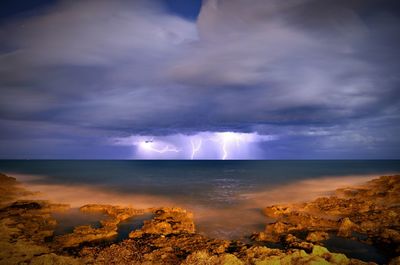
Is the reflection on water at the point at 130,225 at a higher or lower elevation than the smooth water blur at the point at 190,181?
higher

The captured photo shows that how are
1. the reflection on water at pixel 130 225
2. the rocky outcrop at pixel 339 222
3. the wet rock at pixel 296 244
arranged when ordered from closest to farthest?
the wet rock at pixel 296 244 < the rocky outcrop at pixel 339 222 < the reflection on water at pixel 130 225

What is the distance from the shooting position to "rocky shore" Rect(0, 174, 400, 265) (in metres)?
12.9

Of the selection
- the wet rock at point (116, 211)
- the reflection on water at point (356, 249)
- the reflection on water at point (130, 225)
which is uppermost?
the reflection on water at point (356, 249)

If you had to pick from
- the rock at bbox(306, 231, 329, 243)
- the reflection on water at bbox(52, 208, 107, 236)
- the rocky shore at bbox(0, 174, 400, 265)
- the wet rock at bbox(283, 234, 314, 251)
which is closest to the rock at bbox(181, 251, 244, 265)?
the rocky shore at bbox(0, 174, 400, 265)

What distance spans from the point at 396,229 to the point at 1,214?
31165mm

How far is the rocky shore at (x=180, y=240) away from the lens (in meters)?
12.9

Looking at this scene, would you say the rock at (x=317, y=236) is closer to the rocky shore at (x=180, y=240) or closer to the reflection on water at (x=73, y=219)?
the rocky shore at (x=180, y=240)

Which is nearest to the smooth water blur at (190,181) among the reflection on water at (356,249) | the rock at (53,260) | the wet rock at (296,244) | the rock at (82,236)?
the rock at (82,236)

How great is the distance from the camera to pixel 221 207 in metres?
31.0

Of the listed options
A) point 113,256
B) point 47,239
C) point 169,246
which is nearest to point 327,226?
point 169,246

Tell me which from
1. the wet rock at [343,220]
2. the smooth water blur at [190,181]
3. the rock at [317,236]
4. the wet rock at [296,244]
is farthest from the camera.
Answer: the smooth water blur at [190,181]

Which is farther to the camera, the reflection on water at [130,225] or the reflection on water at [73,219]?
the reflection on water at [73,219]

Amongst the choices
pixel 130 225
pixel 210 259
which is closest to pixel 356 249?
pixel 210 259

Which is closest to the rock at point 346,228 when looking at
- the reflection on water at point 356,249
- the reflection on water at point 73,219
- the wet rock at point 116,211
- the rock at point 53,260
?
the reflection on water at point 356,249
